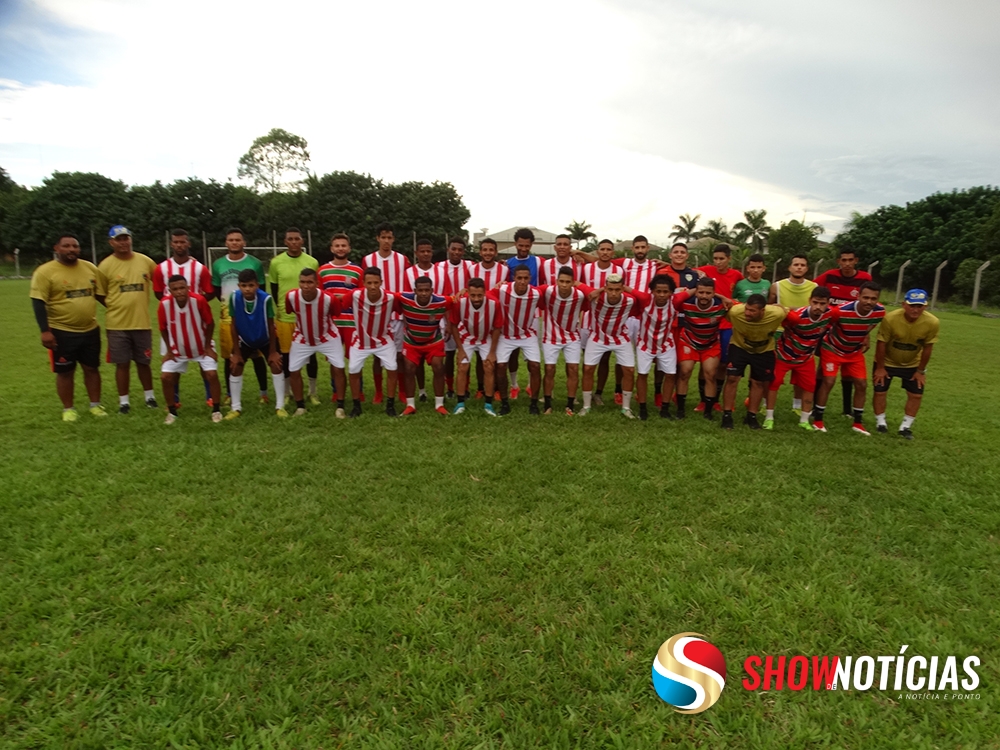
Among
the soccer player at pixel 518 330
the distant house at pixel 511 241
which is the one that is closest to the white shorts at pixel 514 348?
the soccer player at pixel 518 330

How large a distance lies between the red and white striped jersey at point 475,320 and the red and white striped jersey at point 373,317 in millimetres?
741

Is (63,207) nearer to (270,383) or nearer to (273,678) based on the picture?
(270,383)

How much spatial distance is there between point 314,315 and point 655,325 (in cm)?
400

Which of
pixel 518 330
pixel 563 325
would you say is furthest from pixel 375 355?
pixel 563 325

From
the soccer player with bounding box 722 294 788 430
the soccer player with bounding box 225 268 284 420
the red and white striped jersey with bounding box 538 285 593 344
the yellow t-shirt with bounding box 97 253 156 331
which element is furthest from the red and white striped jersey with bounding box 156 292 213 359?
the soccer player with bounding box 722 294 788 430

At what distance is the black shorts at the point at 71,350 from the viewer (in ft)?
20.9

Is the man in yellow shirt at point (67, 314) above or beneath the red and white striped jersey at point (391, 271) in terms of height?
beneath

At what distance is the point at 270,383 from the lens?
8406 mm

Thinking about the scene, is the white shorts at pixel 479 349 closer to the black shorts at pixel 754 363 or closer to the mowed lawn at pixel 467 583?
the mowed lawn at pixel 467 583

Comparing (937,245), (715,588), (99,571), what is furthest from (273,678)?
(937,245)

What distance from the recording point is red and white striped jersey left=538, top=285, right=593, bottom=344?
6.72 m

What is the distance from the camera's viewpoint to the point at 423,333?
6.74 metres

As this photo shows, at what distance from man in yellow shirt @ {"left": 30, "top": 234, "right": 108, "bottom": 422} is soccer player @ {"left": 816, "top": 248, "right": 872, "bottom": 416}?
8.69m

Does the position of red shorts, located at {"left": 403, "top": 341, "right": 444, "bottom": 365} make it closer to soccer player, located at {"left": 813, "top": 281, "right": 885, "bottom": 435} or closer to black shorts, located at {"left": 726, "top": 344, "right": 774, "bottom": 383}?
black shorts, located at {"left": 726, "top": 344, "right": 774, "bottom": 383}
